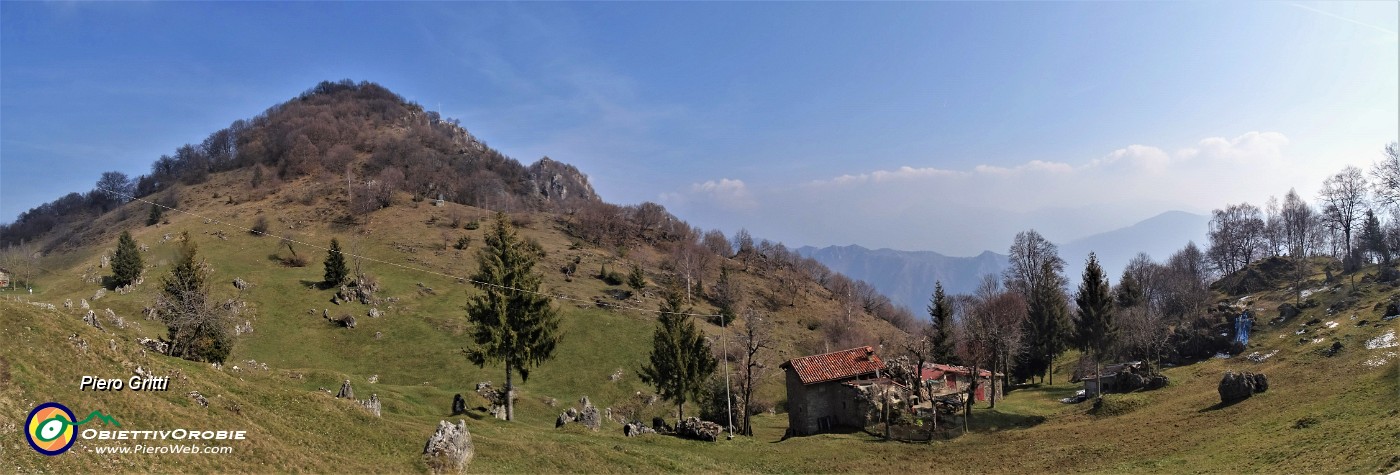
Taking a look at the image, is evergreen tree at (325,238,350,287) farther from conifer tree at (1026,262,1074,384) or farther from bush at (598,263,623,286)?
conifer tree at (1026,262,1074,384)

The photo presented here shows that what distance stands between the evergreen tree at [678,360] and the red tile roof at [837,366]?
9.09 metres

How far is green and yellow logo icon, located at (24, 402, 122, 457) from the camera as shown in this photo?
628 inches

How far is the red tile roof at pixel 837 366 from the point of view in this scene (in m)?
54.8

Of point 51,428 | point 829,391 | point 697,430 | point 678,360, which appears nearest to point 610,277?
point 678,360

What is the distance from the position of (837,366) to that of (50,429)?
163ft

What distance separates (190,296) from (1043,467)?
51447mm

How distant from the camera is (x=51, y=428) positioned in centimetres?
1642

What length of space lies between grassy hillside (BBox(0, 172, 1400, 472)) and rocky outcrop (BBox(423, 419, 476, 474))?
57cm

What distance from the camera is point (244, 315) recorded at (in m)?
67.6

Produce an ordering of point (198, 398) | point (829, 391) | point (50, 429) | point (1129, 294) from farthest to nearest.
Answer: point (1129, 294)
point (829, 391)
point (198, 398)
point (50, 429)

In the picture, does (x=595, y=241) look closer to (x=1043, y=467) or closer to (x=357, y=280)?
(x=357, y=280)

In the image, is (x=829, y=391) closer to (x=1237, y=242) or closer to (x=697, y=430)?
(x=697, y=430)

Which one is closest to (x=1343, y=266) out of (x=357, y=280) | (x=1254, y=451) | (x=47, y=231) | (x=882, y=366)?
(x=882, y=366)

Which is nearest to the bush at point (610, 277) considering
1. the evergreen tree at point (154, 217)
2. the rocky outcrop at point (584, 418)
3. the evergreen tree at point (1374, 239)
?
the rocky outcrop at point (584, 418)
